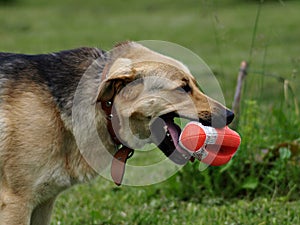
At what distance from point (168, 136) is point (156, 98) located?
0.28m

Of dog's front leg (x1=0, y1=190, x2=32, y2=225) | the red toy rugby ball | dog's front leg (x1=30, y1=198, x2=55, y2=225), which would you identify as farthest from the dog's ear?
dog's front leg (x1=30, y1=198, x2=55, y2=225)

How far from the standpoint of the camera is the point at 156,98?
168 inches

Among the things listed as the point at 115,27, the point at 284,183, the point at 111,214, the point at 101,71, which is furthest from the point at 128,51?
the point at 115,27

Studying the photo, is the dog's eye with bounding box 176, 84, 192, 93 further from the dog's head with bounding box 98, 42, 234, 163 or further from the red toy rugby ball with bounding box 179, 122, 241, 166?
the red toy rugby ball with bounding box 179, 122, 241, 166

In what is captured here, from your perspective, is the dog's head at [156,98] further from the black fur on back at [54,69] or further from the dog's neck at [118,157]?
the black fur on back at [54,69]

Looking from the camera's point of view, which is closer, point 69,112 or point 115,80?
point 115,80

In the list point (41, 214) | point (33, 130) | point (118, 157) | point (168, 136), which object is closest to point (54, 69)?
point (33, 130)

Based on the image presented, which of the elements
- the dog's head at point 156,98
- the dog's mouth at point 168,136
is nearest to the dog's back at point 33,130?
the dog's head at point 156,98

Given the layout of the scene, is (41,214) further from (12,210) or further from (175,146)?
(175,146)

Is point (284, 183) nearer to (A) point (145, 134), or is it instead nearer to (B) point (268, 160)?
(B) point (268, 160)

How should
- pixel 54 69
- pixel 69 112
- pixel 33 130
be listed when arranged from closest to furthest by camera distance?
pixel 33 130 < pixel 69 112 < pixel 54 69

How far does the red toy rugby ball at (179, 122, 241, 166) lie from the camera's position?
4184 millimetres

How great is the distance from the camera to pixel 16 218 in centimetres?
429

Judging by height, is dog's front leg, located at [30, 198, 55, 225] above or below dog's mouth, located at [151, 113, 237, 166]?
below
